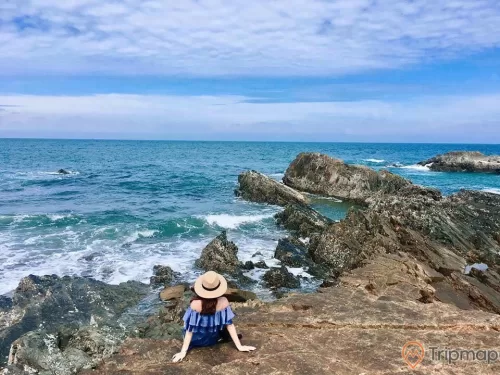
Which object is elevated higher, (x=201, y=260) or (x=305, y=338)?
(x=305, y=338)

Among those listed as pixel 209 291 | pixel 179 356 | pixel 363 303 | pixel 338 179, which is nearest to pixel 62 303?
pixel 179 356

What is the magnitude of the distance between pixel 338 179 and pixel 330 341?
114ft

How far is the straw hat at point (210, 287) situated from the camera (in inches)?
264

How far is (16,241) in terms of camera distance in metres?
23.0

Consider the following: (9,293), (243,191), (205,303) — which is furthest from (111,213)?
(205,303)

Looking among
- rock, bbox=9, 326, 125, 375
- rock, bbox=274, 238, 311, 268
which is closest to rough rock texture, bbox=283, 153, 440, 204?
rock, bbox=274, 238, 311, 268

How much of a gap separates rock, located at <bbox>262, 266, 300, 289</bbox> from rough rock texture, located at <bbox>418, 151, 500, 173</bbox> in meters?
67.4

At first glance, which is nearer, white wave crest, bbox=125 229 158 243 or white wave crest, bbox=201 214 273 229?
white wave crest, bbox=125 229 158 243

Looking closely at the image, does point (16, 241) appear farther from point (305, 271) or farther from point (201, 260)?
point (305, 271)

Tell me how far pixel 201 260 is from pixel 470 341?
13.7 metres

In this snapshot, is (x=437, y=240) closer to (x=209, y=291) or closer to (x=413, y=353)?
(x=413, y=353)

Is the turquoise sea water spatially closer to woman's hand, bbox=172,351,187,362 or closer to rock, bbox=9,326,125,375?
rock, bbox=9,326,125,375

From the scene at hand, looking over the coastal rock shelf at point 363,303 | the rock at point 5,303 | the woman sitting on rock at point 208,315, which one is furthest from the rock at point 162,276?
the woman sitting on rock at point 208,315

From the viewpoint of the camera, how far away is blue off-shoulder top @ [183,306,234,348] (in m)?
6.73
